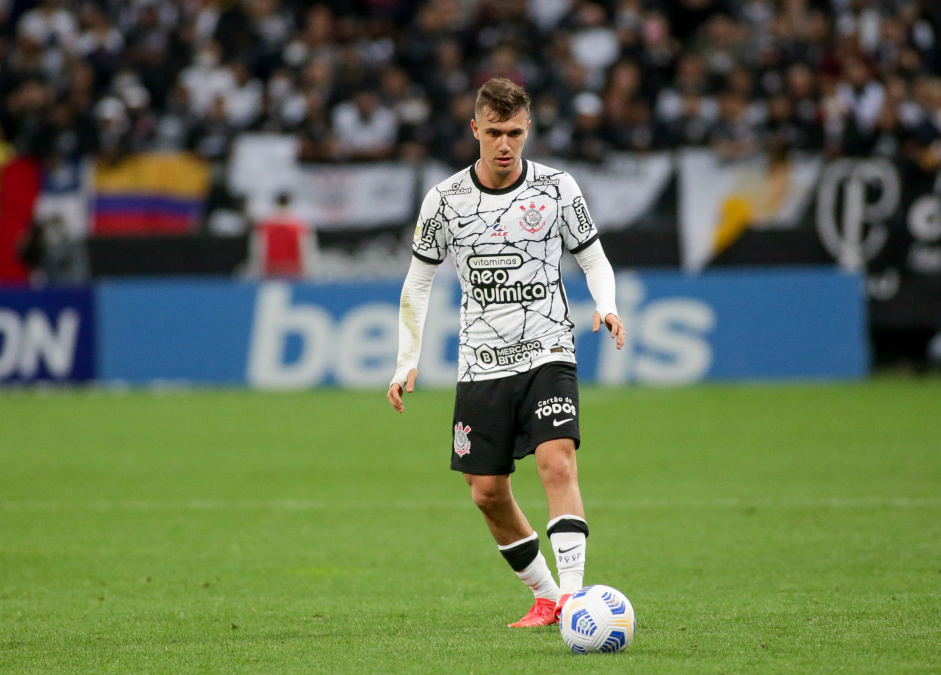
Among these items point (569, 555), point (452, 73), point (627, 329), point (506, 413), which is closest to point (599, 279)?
point (506, 413)

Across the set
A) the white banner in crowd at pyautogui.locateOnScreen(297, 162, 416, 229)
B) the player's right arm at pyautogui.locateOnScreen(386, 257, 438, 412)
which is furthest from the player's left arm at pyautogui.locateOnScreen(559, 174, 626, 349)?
the white banner in crowd at pyautogui.locateOnScreen(297, 162, 416, 229)

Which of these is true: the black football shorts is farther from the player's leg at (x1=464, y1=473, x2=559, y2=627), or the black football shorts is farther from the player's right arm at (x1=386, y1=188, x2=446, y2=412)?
the player's right arm at (x1=386, y1=188, x2=446, y2=412)

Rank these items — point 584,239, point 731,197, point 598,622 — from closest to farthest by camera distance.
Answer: point 598,622 < point 584,239 < point 731,197

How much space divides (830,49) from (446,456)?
11.3m

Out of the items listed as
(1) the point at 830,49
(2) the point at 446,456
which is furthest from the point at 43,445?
(1) the point at 830,49

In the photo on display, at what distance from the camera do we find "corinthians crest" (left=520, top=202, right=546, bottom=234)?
18.7 feet

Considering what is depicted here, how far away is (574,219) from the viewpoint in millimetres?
5770

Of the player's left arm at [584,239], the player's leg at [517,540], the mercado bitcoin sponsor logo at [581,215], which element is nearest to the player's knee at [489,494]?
the player's leg at [517,540]

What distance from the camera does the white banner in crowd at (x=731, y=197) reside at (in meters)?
17.4

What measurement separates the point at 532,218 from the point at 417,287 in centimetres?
64

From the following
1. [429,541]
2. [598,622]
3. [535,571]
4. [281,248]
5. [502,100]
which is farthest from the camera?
[281,248]

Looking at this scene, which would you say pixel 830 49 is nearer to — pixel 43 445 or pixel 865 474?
pixel 865 474

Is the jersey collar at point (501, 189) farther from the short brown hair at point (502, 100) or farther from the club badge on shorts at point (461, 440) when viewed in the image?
the club badge on shorts at point (461, 440)

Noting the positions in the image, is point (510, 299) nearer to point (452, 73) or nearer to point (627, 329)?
→ point (627, 329)
